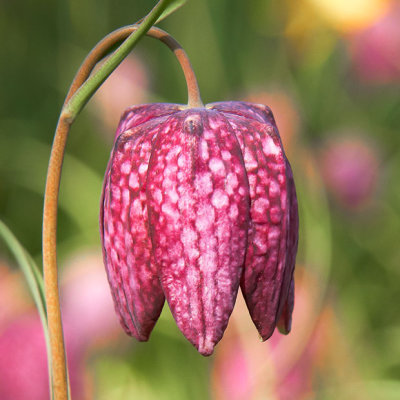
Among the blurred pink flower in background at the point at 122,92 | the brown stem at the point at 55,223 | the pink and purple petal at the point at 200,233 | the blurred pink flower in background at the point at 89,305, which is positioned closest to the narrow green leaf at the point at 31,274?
the brown stem at the point at 55,223

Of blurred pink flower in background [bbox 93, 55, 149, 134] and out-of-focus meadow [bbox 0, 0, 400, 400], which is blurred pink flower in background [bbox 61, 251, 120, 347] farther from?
blurred pink flower in background [bbox 93, 55, 149, 134]

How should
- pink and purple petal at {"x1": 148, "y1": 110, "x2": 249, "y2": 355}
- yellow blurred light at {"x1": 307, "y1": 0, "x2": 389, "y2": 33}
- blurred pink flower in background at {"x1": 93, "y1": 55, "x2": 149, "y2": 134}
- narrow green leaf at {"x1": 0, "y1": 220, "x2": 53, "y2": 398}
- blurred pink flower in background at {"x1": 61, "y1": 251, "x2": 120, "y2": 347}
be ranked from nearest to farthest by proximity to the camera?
pink and purple petal at {"x1": 148, "y1": 110, "x2": 249, "y2": 355} < narrow green leaf at {"x1": 0, "y1": 220, "x2": 53, "y2": 398} < blurred pink flower in background at {"x1": 61, "y1": 251, "x2": 120, "y2": 347} < blurred pink flower in background at {"x1": 93, "y1": 55, "x2": 149, "y2": 134} < yellow blurred light at {"x1": 307, "y1": 0, "x2": 389, "y2": 33}

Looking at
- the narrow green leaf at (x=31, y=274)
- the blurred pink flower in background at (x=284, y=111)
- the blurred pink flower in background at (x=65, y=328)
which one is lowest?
the blurred pink flower in background at (x=65, y=328)

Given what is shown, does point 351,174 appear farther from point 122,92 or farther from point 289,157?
point 122,92

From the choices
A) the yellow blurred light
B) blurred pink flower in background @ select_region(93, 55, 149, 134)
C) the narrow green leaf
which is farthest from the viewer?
the yellow blurred light

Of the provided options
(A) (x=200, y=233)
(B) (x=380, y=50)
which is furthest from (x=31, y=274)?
(B) (x=380, y=50)

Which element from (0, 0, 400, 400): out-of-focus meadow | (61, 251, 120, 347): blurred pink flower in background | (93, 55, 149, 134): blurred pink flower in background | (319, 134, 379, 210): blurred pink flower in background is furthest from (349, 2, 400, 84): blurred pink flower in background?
(61, 251, 120, 347): blurred pink flower in background

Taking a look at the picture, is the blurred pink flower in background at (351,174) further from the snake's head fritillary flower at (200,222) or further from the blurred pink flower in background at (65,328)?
the snake's head fritillary flower at (200,222)
